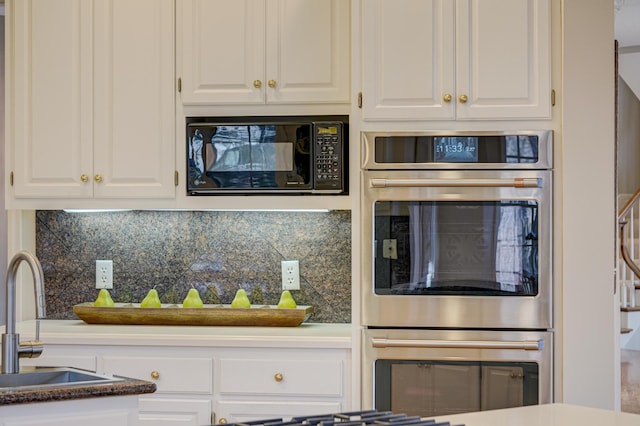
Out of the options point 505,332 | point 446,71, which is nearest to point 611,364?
point 505,332

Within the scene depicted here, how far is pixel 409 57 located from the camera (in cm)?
330

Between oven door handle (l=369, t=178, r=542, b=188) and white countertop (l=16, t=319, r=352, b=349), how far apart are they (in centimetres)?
61

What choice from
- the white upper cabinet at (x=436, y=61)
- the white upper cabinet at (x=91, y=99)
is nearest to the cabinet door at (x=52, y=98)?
the white upper cabinet at (x=91, y=99)

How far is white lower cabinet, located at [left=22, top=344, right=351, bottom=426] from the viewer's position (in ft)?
10.8

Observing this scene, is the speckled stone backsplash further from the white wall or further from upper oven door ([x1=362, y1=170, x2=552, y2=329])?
the white wall

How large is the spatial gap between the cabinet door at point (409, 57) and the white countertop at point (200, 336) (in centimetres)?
87

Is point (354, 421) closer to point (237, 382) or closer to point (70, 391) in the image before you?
point (70, 391)

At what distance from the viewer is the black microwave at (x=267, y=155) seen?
3.50 meters

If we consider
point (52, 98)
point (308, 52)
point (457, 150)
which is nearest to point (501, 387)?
point (457, 150)

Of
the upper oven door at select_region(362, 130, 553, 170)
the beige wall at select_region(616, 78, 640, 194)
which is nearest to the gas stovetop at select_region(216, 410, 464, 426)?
the upper oven door at select_region(362, 130, 553, 170)

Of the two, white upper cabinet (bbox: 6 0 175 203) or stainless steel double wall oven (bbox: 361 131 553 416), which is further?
white upper cabinet (bbox: 6 0 175 203)

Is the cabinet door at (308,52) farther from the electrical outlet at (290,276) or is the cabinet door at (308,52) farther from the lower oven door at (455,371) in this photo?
the lower oven door at (455,371)

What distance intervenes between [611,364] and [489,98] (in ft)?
3.54

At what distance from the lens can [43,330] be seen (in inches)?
140
